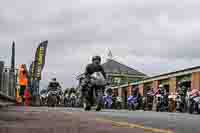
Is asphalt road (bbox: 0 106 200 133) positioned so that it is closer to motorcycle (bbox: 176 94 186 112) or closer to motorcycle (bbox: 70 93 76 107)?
motorcycle (bbox: 176 94 186 112)

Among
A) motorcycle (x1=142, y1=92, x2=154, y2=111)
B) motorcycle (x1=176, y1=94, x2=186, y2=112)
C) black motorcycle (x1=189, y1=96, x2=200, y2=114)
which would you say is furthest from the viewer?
motorcycle (x1=142, y1=92, x2=154, y2=111)

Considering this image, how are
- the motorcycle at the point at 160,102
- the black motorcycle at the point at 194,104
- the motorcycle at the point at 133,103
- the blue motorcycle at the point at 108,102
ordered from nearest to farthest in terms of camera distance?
the black motorcycle at the point at 194,104 → the motorcycle at the point at 160,102 → the motorcycle at the point at 133,103 → the blue motorcycle at the point at 108,102

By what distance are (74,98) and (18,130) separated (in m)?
28.2

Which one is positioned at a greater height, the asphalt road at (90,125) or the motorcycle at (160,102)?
the motorcycle at (160,102)

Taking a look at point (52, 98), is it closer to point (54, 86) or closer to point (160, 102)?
point (54, 86)

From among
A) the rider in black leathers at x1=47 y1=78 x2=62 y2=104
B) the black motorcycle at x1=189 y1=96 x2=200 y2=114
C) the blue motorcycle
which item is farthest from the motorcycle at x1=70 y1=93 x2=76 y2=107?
the black motorcycle at x1=189 y1=96 x2=200 y2=114

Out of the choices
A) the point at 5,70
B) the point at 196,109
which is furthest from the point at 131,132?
the point at 5,70

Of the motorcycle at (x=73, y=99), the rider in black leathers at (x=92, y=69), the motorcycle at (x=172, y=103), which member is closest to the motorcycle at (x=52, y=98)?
the motorcycle at (x=172, y=103)

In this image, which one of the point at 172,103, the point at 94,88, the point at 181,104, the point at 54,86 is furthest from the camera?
the point at 54,86

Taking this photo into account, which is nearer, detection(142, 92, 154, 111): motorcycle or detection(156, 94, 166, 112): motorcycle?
detection(156, 94, 166, 112): motorcycle

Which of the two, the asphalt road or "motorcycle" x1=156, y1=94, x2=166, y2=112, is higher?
"motorcycle" x1=156, y1=94, x2=166, y2=112

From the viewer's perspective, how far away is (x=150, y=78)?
1628 inches

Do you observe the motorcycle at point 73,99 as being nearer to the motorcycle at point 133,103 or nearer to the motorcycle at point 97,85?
the motorcycle at point 133,103

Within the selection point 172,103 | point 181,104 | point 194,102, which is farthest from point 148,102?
point 194,102
